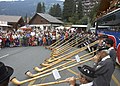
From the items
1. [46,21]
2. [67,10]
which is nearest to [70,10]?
[67,10]

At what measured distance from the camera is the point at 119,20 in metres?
11.2

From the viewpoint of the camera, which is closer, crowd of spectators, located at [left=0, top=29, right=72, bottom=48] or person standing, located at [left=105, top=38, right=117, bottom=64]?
person standing, located at [left=105, top=38, right=117, bottom=64]

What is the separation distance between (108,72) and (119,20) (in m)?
6.88

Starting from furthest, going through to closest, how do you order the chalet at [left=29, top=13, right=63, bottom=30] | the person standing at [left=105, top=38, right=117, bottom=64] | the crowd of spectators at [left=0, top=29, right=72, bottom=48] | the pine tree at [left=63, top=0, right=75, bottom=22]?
the pine tree at [left=63, top=0, right=75, bottom=22]
the chalet at [left=29, top=13, right=63, bottom=30]
the crowd of spectators at [left=0, top=29, right=72, bottom=48]
the person standing at [left=105, top=38, right=117, bottom=64]

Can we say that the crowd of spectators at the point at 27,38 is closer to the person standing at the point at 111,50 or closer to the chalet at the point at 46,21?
the person standing at the point at 111,50

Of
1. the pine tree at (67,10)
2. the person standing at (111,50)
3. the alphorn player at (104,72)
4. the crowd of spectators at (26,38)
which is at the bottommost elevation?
the crowd of spectators at (26,38)

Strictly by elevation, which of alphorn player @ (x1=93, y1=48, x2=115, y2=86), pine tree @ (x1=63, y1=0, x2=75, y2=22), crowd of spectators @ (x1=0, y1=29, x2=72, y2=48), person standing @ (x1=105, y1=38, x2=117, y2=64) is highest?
pine tree @ (x1=63, y1=0, x2=75, y2=22)

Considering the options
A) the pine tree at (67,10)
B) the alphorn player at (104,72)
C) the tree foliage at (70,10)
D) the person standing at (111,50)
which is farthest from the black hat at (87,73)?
the pine tree at (67,10)

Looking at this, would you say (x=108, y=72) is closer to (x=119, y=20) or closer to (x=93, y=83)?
(x=93, y=83)

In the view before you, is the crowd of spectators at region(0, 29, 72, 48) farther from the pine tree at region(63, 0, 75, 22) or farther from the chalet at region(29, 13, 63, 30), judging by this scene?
the pine tree at region(63, 0, 75, 22)

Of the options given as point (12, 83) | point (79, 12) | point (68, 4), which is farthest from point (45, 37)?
point (68, 4)

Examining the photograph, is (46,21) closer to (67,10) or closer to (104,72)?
(67,10)

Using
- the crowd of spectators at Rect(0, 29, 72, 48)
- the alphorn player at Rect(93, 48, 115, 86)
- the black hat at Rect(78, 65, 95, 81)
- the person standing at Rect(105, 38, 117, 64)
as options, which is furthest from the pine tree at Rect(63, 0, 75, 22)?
the black hat at Rect(78, 65, 95, 81)

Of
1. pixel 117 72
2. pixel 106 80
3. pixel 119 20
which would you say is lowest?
pixel 117 72
